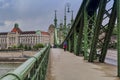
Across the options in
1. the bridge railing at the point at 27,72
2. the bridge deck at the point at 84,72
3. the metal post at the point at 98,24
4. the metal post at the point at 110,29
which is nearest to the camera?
the bridge railing at the point at 27,72

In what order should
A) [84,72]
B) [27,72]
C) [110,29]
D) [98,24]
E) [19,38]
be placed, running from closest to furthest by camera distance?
[27,72] → [84,72] → [98,24] → [110,29] → [19,38]

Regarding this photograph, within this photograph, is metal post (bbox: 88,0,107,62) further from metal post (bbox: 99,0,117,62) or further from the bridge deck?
the bridge deck

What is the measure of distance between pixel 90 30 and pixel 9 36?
155 meters

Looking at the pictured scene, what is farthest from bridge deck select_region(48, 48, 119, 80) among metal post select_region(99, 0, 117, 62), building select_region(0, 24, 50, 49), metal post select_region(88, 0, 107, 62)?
building select_region(0, 24, 50, 49)

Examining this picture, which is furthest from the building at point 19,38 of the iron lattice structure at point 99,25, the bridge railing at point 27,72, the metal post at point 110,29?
the bridge railing at point 27,72

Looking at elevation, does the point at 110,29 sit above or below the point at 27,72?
above

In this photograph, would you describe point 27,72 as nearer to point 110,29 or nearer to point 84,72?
point 84,72

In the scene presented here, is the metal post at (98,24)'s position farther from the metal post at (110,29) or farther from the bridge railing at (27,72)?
the bridge railing at (27,72)

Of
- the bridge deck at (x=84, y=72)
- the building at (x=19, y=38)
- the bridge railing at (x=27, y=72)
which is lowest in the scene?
the bridge deck at (x=84, y=72)

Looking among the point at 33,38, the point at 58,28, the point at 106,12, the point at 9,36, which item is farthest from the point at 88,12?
the point at 9,36

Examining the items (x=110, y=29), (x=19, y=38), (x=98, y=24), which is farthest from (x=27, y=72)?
(x=19, y=38)

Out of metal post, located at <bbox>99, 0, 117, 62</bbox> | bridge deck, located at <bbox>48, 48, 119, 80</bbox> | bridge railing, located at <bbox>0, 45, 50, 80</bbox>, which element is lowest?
bridge deck, located at <bbox>48, 48, 119, 80</bbox>

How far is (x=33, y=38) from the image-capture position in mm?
164000

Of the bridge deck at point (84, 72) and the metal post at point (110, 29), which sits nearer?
the bridge deck at point (84, 72)
